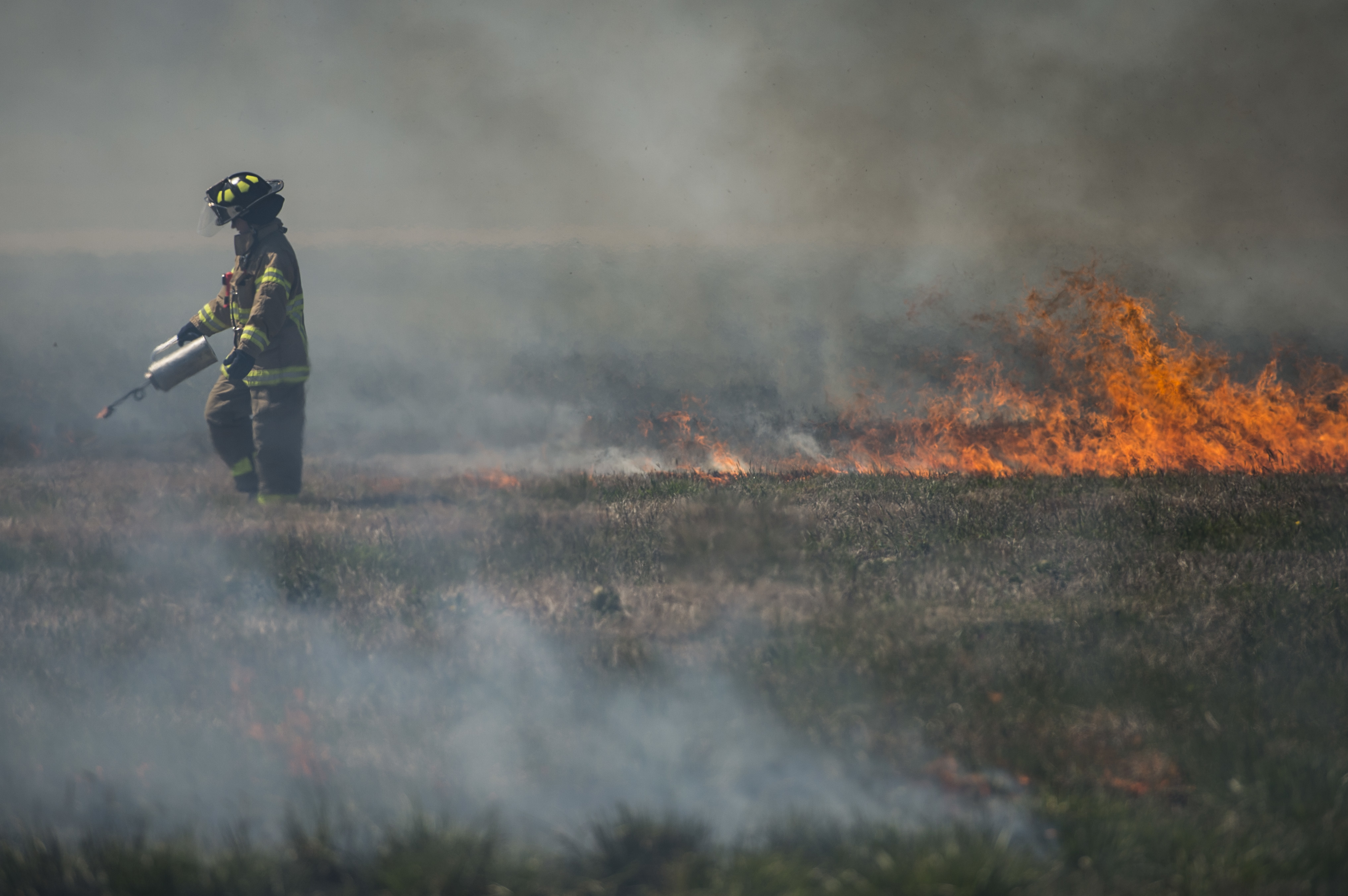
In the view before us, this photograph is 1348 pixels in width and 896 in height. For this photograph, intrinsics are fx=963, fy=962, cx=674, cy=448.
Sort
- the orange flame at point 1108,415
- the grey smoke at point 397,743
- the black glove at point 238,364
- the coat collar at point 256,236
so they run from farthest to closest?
1. the orange flame at point 1108,415
2. the coat collar at point 256,236
3. the black glove at point 238,364
4. the grey smoke at point 397,743

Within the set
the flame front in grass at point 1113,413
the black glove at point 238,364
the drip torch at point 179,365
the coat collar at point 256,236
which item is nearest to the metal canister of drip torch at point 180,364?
the drip torch at point 179,365

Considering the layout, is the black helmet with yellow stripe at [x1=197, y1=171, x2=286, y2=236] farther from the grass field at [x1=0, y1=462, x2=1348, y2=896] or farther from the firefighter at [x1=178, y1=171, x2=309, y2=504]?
the grass field at [x1=0, y1=462, x2=1348, y2=896]

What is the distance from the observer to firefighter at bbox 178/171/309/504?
7203 mm

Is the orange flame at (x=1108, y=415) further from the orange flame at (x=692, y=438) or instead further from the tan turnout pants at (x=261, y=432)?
the tan turnout pants at (x=261, y=432)

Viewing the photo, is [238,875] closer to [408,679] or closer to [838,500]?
[408,679]

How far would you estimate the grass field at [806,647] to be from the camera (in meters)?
2.81

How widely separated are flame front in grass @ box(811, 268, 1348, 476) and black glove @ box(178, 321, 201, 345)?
5.95 m

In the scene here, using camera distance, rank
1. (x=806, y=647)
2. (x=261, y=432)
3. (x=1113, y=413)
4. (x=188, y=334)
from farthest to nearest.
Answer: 1. (x=1113, y=413)
2. (x=188, y=334)
3. (x=261, y=432)
4. (x=806, y=647)

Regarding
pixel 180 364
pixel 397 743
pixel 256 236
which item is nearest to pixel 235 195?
pixel 256 236

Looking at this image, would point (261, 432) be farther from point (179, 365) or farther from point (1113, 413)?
point (1113, 413)

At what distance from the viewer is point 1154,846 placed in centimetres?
285

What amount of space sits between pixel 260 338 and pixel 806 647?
4.90 meters

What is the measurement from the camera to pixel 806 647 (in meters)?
4.44

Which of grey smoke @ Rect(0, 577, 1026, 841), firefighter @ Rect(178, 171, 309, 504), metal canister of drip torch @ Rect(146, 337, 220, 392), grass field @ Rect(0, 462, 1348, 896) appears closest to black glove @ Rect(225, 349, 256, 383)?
firefighter @ Rect(178, 171, 309, 504)
